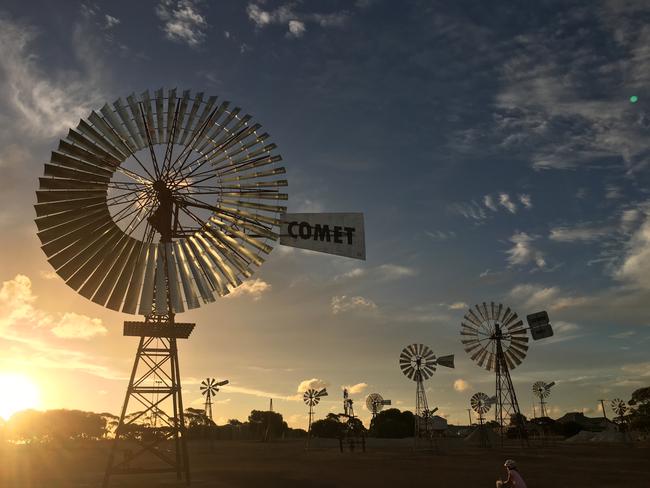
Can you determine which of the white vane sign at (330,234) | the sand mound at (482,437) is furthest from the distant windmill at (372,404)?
the white vane sign at (330,234)

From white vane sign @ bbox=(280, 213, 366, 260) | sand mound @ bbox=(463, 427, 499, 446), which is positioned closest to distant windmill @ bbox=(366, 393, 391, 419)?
sand mound @ bbox=(463, 427, 499, 446)

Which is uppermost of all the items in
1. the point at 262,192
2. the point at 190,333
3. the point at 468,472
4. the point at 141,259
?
the point at 262,192

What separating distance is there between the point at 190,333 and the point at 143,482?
7.87 metres

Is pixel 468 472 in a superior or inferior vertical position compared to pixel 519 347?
inferior

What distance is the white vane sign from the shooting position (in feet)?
52.4

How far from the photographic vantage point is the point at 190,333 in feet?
74.5

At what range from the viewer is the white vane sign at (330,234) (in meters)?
16.0

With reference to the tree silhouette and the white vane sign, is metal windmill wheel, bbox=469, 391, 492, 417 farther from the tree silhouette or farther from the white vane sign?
the white vane sign

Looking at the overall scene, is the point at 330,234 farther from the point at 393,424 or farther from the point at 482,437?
the point at 393,424

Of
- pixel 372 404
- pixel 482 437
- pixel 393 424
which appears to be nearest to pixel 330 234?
pixel 482 437

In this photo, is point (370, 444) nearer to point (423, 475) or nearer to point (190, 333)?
point (423, 475)

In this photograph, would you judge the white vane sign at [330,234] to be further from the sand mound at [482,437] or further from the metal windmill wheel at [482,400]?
the metal windmill wheel at [482,400]

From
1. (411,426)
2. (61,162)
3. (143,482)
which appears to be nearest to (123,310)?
(61,162)

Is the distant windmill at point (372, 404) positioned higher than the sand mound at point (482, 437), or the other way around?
the distant windmill at point (372, 404)
